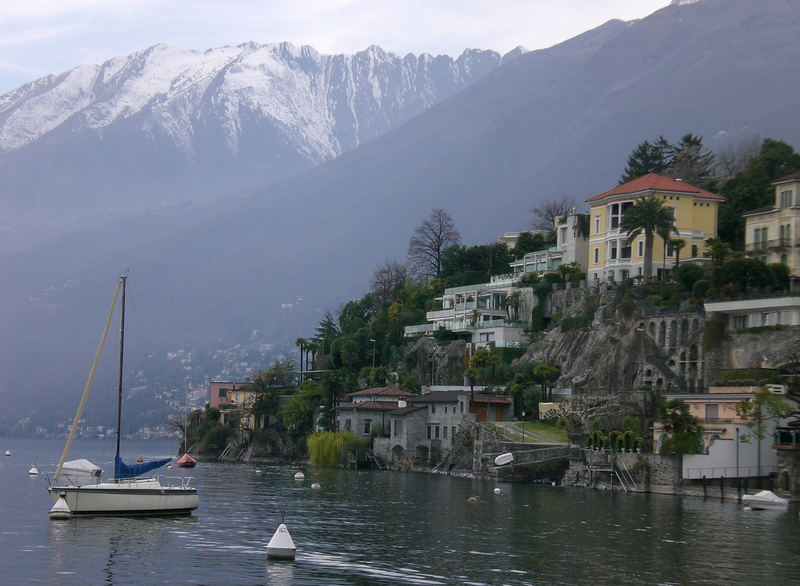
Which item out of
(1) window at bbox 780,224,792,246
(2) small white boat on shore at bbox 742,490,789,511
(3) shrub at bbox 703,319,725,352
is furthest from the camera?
(1) window at bbox 780,224,792,246

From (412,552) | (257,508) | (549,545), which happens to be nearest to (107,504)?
(257,508)

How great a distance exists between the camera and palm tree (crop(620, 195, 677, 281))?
102 metres

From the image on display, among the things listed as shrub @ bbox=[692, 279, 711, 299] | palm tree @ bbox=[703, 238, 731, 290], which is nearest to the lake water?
palm tree @ bbox=[703, 238, 731, 290]

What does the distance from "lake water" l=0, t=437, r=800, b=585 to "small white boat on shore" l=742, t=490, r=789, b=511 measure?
2.63ft

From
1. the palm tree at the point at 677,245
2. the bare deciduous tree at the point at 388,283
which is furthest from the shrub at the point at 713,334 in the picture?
the bare deciduous tree at the point at 388,283

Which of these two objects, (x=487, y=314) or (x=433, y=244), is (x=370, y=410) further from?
(x=433, y=244)

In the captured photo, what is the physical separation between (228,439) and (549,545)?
94272 mm

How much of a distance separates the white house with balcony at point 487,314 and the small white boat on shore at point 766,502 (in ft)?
152

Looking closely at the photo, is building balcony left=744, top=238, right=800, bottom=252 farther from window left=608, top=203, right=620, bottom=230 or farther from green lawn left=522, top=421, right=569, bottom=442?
green lawn left=522, top=421, right=569, bottom=442

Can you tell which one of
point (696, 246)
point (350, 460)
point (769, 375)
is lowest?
point (350, 460)

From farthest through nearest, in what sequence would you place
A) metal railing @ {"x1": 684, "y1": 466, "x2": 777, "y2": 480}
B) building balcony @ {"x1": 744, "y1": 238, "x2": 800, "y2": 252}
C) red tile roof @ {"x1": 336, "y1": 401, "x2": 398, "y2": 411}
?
1. red tile roof @ {"x1": 336, "y1": 401, "x2": 398, "y2": 411}
2. building balcony @ {"x1": 744, "y1": 238, "x2": 800, "y2": 252}
3. metal railing @ {"x1": 684, "y1": 466, "x2": 777, "y2": 480}

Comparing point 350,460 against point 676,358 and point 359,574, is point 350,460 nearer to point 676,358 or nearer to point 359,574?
point 676,358

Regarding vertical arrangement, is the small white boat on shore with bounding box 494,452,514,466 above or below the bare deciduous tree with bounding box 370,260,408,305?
below

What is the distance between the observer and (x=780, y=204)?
9794cm
